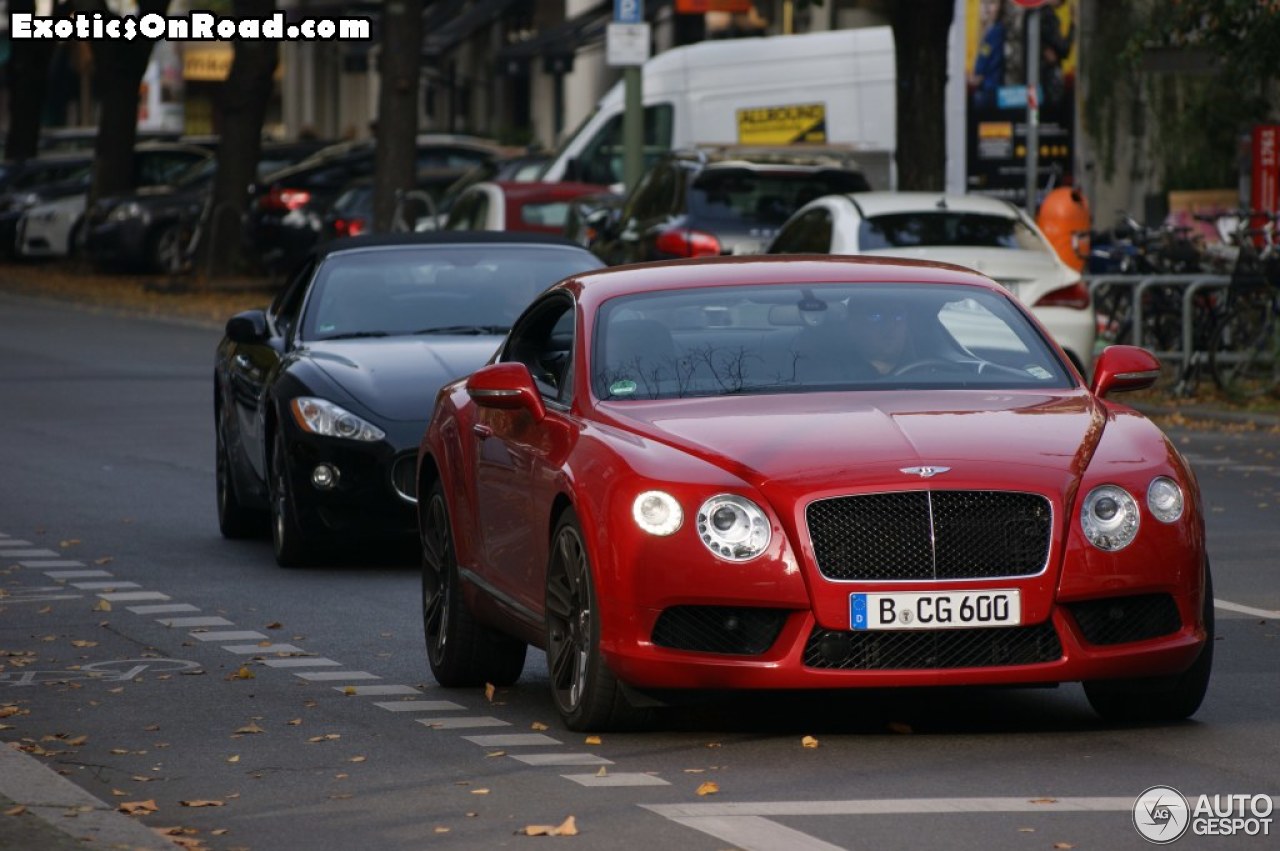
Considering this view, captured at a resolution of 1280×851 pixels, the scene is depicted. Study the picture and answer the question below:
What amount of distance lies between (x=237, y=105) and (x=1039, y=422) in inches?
1326

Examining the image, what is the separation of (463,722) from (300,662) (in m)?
1.52

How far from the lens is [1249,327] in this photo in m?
22.4

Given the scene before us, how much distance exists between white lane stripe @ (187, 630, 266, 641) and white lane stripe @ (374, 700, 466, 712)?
1.74 metres

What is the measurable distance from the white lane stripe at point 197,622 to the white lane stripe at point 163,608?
260mm

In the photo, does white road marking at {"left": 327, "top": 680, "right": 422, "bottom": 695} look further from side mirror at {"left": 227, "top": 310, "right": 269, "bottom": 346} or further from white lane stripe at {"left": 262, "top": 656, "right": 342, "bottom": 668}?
side mirror at {"left": 227, "top": 310, "right": 269, "bottom": 346}

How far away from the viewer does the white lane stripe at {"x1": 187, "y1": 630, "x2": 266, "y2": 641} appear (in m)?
11.0

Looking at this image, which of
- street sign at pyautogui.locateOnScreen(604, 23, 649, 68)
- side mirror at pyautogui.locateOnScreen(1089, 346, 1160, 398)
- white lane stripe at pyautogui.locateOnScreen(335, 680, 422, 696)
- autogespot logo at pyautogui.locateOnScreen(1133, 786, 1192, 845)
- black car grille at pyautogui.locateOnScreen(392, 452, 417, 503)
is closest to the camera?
autogespot logo at pyautogui.locateOnScreen(1133, 786, 1192, 845)

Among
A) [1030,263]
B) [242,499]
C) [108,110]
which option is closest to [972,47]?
[1030,263]

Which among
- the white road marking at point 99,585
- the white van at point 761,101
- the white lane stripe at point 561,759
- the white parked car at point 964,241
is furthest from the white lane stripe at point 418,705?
the white van at point 761,101

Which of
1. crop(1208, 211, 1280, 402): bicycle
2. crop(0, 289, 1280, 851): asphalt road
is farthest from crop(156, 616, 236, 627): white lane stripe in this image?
crop(1208, 211, 1280, 402): bicycle

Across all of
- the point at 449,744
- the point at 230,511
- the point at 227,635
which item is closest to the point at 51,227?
the point at 230,511

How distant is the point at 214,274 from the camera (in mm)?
41312

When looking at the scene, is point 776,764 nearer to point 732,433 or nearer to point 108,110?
point 732,433

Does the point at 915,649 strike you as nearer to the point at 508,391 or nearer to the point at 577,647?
the point at 577,647
